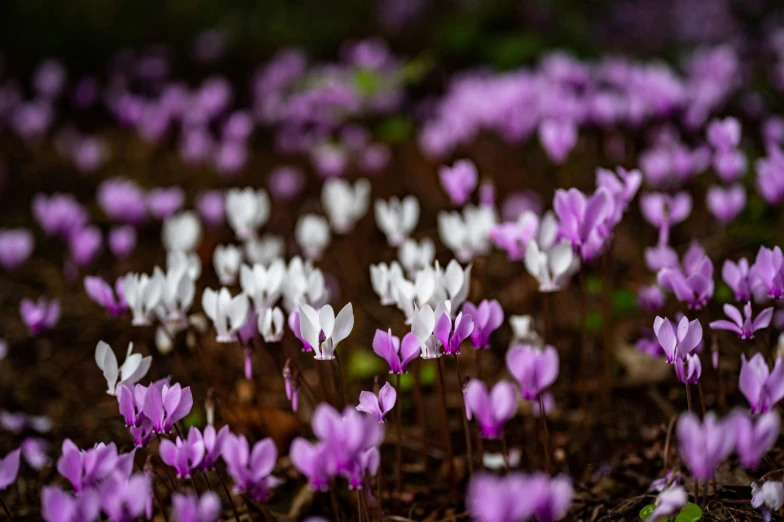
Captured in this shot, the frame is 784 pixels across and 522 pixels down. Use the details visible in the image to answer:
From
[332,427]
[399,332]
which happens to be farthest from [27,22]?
[332,427]

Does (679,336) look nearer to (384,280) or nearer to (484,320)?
(484,320)

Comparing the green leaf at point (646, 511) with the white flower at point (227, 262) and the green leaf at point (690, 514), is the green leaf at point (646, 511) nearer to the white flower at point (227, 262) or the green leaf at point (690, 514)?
the green leaf at point (690, 514)

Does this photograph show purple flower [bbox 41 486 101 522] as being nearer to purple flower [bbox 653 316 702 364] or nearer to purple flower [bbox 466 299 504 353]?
purple flower [bbox 466 299 504 353]

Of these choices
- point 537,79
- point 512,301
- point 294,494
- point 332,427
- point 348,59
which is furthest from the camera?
point 348,59

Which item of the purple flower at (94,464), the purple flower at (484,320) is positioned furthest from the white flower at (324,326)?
the purple flower at (94,464)

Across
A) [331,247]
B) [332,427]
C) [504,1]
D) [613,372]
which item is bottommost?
[613,372]

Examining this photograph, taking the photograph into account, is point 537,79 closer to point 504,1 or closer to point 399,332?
point 399,332
